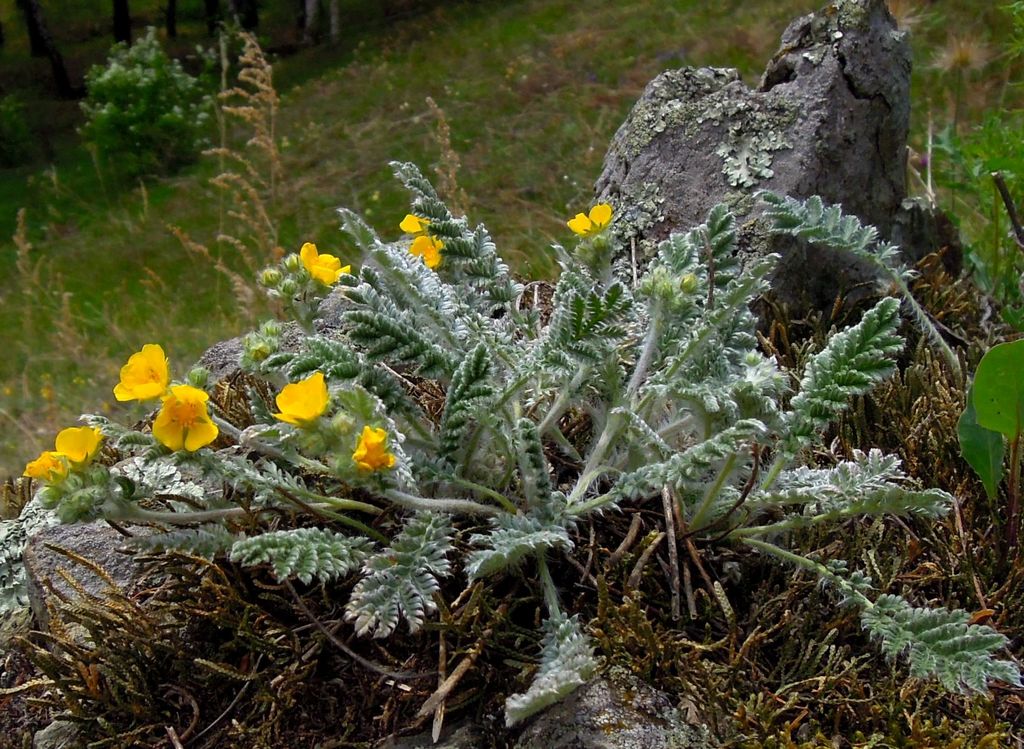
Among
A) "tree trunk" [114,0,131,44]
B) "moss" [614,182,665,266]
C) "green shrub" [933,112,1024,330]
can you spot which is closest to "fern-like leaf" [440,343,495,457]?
"moss" [614,182,665,266]

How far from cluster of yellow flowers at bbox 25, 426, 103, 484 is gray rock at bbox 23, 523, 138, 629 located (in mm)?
384

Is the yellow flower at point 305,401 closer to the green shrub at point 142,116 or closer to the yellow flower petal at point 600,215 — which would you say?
the yellow flower petal at point 600,215

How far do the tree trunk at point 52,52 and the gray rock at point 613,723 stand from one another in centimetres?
1909

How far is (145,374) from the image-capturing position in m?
1.33

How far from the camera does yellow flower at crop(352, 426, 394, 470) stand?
1170 mm

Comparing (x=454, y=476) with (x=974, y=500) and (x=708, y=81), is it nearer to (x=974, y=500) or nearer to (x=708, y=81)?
(x=974, y=500)

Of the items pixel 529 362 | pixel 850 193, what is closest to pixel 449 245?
pixel 529 362

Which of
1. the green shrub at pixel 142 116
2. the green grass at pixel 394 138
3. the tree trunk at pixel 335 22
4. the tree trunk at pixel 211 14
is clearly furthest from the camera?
the tree trunk at pixel 211 14

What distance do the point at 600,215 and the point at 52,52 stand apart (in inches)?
736

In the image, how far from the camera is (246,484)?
1.42 m

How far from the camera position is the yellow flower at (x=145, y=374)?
130 cm

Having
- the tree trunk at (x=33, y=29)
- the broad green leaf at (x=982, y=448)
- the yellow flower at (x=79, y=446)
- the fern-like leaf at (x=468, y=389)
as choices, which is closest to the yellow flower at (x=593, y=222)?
the fern-like leaf at (x=468, y=389)

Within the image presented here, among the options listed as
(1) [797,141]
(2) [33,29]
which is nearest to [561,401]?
(1) [797,141]

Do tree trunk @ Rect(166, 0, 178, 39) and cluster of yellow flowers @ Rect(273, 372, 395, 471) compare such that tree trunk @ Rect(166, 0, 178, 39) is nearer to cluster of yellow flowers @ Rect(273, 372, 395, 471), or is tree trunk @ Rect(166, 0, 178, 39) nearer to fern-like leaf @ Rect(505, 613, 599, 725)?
cluster of yellow flowers @ Rect(273, 372, 395, 471)
